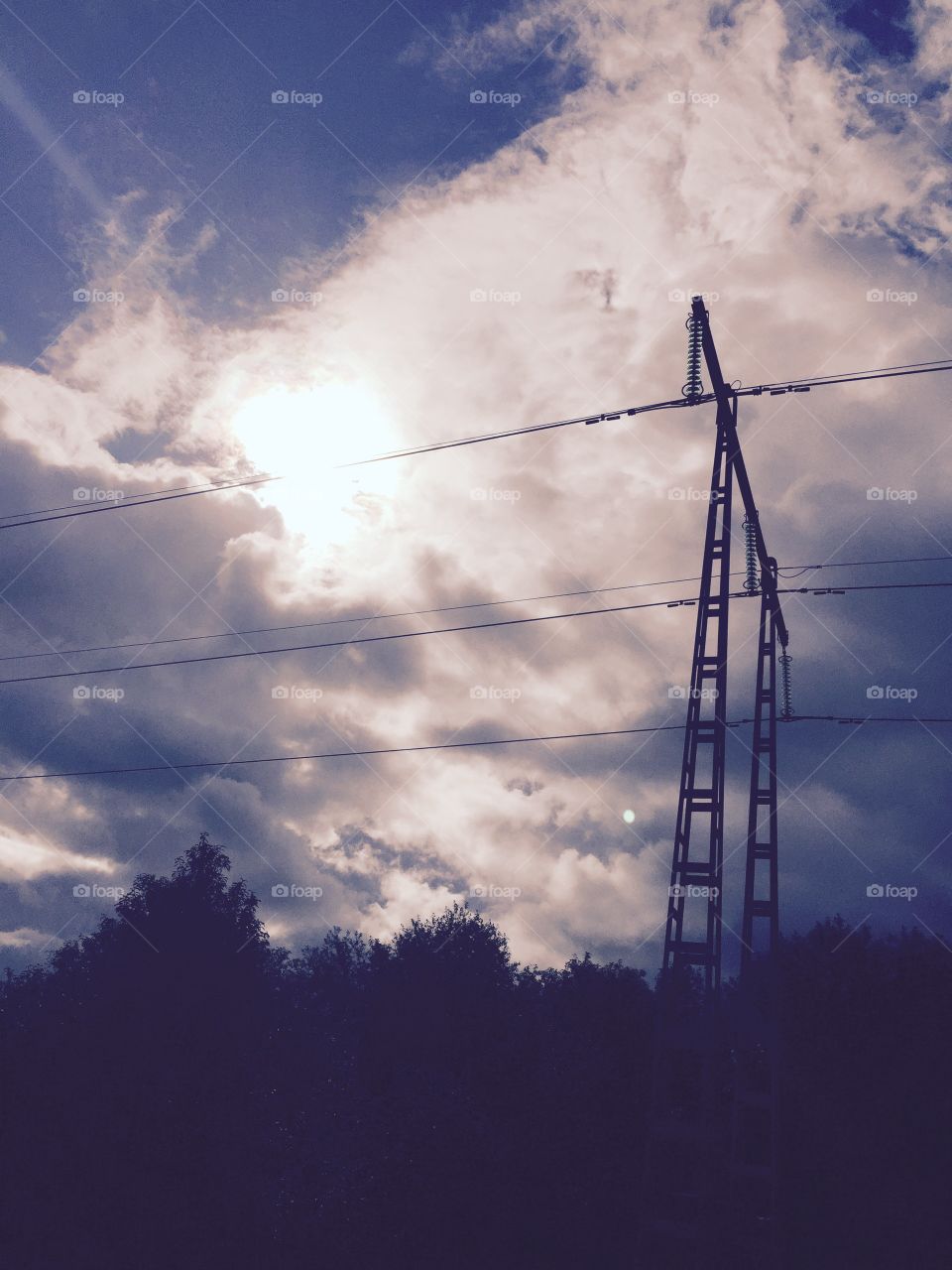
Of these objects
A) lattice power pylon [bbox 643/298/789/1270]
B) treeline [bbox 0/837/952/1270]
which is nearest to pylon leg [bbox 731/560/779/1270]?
lattice power pylon [bbox 643/298/789/1270]

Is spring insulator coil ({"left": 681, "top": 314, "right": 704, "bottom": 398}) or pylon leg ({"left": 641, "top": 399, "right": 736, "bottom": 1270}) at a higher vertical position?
spring insulator coil ({"left": 681, "top": 314, "right": 704, "bottom": 398})

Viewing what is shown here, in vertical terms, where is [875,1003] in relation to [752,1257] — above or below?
above

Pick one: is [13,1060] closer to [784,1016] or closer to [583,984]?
[583,984]

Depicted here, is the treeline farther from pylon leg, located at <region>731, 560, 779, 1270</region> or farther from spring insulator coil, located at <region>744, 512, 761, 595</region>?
spring insulator coil, located at <region>744, 512, 761, 595</region>

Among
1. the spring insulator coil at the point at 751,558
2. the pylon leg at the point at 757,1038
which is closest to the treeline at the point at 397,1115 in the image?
the pylon leg at the point at 757,1038

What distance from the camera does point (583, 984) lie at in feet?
137

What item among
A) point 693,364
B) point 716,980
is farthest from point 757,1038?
point 693,364

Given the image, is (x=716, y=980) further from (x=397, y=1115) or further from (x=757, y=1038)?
(x=397, y=1115)

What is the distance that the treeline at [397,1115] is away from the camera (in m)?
25.3

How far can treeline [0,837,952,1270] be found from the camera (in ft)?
83.0

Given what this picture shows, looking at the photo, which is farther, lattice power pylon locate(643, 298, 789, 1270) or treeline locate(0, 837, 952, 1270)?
treeline locate(0, 837, 952, 1270)

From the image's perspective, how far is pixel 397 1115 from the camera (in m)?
28.3

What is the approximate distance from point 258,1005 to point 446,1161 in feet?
53.8

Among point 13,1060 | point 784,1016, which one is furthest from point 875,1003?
point 13,1060
